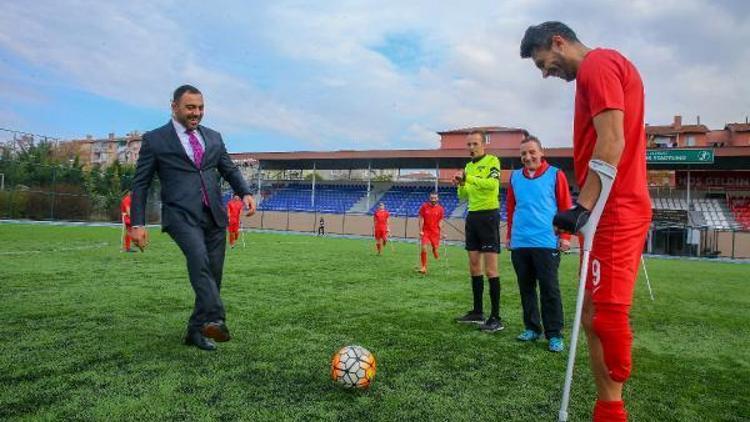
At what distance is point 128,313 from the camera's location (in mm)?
5863

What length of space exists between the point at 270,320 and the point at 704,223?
3417 cm

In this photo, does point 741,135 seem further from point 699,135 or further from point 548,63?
point 548,63

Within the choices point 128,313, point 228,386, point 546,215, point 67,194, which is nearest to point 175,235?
point 228,386

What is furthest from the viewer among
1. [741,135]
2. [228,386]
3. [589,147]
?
[741,135]

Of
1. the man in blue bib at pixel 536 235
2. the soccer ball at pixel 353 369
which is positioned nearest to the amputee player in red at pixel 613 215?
the soccer ball at pixel 353 369

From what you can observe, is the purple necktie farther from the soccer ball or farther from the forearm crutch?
the forearm crutch

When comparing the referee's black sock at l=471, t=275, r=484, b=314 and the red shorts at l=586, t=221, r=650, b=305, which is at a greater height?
the red shorts at l=586, t=221, r=650, b=305

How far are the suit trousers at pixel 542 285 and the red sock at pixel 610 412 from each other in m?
2.54

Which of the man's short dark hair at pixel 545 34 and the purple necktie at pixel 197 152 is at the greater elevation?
the man's short dark hair at pixel 545 34

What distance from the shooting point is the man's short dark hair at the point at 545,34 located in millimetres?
2828

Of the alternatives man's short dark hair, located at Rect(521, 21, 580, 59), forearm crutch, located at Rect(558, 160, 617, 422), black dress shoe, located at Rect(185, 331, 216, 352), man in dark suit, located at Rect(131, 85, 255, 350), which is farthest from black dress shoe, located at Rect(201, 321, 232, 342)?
man's short dark hair, located at Rect(521, 21, 580, 59)

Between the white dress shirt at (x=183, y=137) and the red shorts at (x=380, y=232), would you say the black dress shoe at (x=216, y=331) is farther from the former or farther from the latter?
the red shorts at (x=380, y=232)

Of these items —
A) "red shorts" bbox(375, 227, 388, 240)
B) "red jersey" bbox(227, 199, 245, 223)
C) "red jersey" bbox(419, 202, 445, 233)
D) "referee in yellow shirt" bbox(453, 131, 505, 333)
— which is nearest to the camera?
"referee in yellow shirt" bbox(453, 131, 505, 333)

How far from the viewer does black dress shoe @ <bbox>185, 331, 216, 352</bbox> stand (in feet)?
14.4
